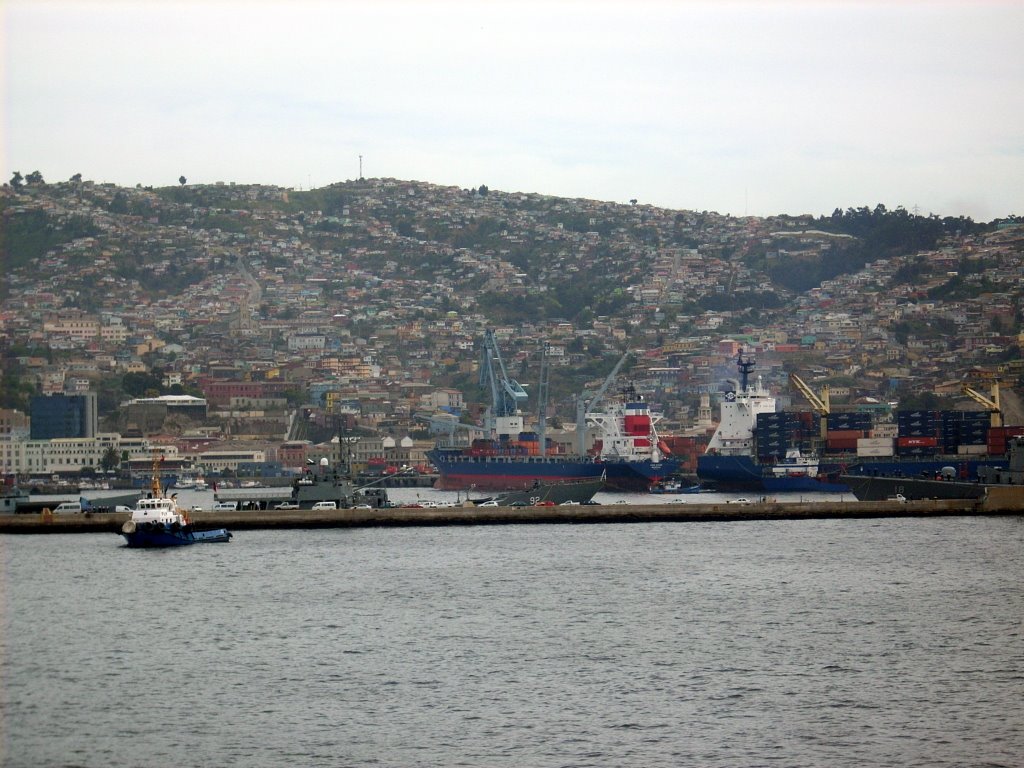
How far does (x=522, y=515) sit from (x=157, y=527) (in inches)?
612

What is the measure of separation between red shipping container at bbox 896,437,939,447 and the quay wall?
106ft

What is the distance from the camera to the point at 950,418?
9712 cm

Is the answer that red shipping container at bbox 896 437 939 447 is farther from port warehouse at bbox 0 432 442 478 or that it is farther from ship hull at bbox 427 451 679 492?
port warehouse at bbox 0 432 442 478

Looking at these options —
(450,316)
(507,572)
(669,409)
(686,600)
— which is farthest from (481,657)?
(450,316)

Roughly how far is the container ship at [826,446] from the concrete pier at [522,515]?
72.3ft

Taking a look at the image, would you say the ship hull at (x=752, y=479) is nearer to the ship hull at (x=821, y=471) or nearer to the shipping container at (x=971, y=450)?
the ship hull at (x=821, y=471)

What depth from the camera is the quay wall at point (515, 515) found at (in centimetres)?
5834

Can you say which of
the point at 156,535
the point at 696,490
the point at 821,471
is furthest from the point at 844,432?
the point at 156,535

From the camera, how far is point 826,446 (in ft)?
327

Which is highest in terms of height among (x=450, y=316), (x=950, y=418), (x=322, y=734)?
(x=450, y=316)

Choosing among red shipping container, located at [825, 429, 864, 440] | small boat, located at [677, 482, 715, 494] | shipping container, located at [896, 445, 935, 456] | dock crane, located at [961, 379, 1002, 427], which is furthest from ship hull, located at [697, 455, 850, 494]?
dock crane, located at [961, 379, 1002, 427]

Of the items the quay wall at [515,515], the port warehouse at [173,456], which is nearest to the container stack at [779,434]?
the port warehouse at [173,456]

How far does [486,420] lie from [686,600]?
84499 mm

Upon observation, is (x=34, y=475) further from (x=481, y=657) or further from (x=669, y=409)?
(x=481, y=657)
